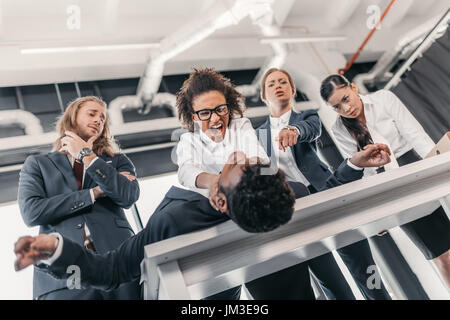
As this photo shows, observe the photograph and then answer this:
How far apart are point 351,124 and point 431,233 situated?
2.03 feet

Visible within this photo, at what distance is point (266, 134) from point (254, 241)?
693 mm

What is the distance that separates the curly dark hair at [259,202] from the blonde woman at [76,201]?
41 centimetres

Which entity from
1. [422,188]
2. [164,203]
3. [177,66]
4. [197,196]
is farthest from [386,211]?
[177,66]

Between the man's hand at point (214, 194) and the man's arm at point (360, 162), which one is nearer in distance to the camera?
the man's hand at point (214, 194)

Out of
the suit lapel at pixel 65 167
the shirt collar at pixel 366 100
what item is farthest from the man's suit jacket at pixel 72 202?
the shirt collar at pixel 366 100

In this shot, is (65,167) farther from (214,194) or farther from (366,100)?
(366,100)

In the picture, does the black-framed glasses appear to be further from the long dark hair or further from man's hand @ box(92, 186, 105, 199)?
the long dark hair

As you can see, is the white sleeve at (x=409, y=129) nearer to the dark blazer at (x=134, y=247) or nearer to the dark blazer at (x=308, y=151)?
the dark blazer at (x=308, y=151)

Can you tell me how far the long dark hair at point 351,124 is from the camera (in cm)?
163

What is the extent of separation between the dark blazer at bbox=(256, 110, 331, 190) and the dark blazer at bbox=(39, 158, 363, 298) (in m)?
0.46

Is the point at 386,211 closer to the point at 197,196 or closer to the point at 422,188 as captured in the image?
the point at 422,188

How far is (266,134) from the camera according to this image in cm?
155

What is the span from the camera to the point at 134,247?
1.00m

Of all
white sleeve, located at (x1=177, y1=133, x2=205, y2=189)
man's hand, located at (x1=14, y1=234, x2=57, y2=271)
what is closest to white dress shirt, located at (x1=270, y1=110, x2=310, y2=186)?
white sleeve, located at (x1=177, y1=133, x2=205, y2=189)
